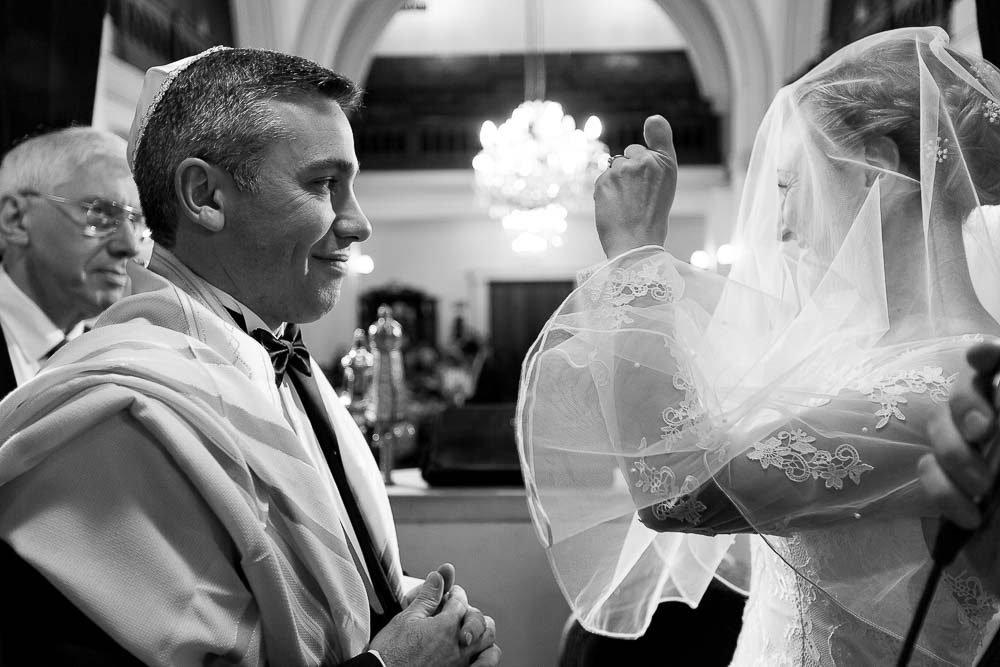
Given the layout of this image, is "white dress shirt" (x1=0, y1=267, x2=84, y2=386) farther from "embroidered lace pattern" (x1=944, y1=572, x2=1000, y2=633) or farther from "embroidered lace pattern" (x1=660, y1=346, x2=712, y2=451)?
"embroidered lace pattern" (x1=944, y1=572, x2=1000, y2=633)

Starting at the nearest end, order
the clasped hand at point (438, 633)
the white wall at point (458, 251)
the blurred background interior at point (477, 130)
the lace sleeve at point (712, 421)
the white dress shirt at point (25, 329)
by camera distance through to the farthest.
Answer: the clasped hand at point (438, 633) → the lace sleeve at point (712, 421) → the white dress shirt at point (25, 329) → the blurred background interior at point (477, 130) → the white wall at point (458, 251)

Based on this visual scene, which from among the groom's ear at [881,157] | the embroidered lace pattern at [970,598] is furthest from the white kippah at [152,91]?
the embroidered lace pattern at [970,598]

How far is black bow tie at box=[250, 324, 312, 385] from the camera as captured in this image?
5.32ft

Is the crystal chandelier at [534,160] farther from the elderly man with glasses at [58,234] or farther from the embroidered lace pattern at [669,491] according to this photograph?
the embroidered lace pattern at [669,491]

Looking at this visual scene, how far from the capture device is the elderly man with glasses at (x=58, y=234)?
2.51 metres

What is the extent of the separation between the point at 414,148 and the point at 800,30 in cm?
715

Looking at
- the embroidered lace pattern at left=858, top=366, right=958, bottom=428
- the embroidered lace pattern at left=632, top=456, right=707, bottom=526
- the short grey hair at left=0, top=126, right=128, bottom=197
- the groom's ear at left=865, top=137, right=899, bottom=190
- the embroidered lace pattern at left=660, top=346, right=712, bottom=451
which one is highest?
the groom's ear at left=865, top=137, right=899, bottom=190

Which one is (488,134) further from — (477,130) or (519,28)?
(519,28)

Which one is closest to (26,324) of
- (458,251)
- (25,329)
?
(25,329)

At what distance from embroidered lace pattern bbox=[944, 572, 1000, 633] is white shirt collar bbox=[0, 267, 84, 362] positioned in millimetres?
2139

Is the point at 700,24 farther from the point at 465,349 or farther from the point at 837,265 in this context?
the point at 837,265

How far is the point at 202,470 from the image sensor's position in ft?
4.13

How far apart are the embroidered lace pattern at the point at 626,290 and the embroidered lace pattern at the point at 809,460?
30 cm

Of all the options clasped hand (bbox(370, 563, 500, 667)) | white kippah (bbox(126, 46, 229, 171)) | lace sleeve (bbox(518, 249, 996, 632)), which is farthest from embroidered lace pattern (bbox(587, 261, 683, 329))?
white kippah (bbox(126, 46, 229, 171))
